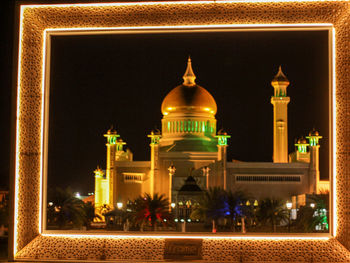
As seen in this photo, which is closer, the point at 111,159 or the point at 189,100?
the point at 111,159

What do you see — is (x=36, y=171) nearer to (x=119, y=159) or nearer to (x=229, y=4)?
(x=229, y=4)

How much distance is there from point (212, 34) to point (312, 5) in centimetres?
236

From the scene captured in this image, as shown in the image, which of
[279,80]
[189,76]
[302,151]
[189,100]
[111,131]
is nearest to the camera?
[279,80]

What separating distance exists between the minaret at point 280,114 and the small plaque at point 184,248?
28189 millimetres

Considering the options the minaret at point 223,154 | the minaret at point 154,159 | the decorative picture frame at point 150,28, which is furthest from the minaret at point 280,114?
the decorative picture frame at point 150,28

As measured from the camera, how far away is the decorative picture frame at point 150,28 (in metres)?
6.89

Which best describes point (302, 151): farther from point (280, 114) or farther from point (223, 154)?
point (223, 154)

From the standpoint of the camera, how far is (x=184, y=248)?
7.00 m

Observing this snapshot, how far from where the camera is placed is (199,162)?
3653 centimetres

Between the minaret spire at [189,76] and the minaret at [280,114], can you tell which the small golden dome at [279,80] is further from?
the minaret spire at [189,76]

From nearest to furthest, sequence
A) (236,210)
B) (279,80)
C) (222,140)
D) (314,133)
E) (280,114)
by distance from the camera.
Answer: (236,210), (314,133), (279,80), (280,114), (222,140)

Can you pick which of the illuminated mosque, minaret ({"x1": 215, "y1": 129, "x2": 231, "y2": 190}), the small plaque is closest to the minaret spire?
the illuminated mosque

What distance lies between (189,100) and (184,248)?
3075 cm

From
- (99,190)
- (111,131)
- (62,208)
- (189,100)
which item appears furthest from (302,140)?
(62,208)
